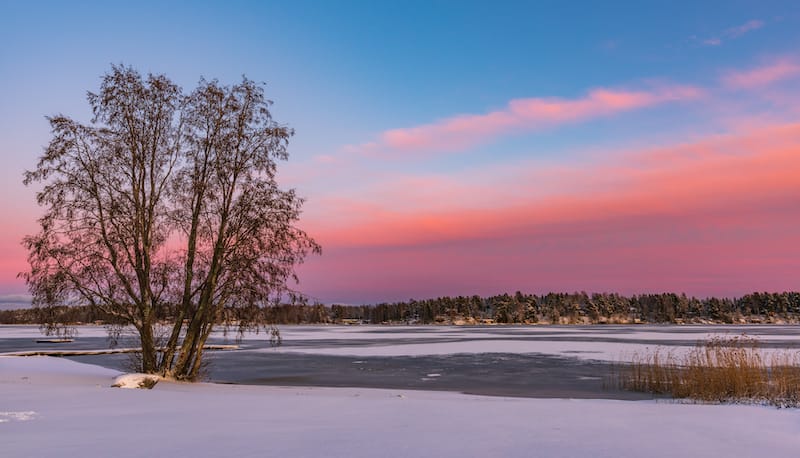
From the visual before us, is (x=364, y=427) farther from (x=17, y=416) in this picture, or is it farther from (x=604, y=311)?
(x=604, y=311)

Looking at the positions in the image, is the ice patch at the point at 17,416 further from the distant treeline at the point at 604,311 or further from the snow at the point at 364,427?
the distant treeline at the point at 604,311

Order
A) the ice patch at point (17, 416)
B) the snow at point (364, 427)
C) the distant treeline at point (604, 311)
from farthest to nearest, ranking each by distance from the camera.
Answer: the distant treeline at point (604, 311)
the ice patch at point (17, 416)
the snow at point (364, 427)

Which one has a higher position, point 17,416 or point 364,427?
point 17,416

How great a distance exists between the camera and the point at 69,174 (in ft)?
64.4

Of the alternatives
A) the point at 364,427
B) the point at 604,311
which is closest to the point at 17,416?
the point at 364,427

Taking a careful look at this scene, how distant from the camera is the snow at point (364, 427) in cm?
768

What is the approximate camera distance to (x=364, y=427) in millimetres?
9445

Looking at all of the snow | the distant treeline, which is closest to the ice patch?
the snow

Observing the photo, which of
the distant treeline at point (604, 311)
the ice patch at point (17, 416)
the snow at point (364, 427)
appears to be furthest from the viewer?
the distant treeline at point (604, 311)

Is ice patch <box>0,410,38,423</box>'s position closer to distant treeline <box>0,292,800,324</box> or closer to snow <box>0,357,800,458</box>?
snow <box>0,357,800,458</box>

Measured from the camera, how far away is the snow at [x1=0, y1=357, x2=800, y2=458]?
7684 millimetres

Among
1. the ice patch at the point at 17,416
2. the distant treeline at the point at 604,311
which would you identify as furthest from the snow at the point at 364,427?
the distant treeline at the point at 604,311

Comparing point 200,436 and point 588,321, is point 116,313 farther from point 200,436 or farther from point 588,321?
point 588,321

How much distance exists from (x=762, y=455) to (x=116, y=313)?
19.7 metres
